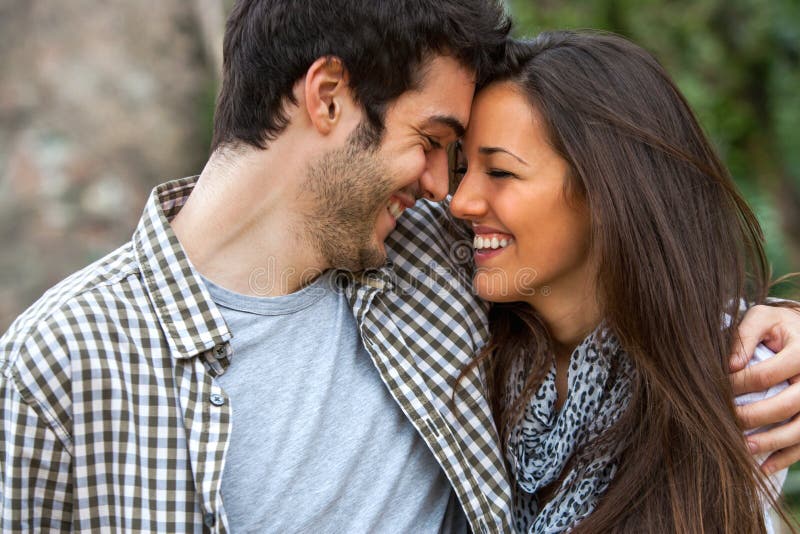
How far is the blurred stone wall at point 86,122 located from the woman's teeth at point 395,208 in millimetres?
2906

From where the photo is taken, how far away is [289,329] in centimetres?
184

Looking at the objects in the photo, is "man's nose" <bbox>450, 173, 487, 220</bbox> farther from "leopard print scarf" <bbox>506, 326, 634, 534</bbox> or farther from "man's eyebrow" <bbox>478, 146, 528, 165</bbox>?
"leopard print scarf" <bbox>506, 326, 634, 534</bbox>

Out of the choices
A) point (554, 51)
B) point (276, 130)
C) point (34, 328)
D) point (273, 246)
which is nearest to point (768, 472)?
point (554, 51)

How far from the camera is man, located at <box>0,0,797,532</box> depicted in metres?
1.53

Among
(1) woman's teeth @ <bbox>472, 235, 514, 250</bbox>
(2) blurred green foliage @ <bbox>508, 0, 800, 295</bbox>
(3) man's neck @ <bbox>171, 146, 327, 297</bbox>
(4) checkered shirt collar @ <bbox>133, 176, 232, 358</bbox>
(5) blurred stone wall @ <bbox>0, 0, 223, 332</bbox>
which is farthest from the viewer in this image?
(2) blurred green foliage @ <bbox>508, 0, 800, 295</bbox>

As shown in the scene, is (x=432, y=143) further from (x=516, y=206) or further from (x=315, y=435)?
(x=315, y=435)

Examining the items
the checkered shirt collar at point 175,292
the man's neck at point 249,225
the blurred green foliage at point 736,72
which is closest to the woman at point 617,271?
the man's neck at point 249,225

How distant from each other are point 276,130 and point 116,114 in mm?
3271

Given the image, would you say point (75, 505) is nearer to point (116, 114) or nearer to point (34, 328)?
point (34, 328)

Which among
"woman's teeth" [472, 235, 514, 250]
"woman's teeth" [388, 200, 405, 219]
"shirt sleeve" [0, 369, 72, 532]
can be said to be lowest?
"shirt sleeve" [0, 369, 72, 532]

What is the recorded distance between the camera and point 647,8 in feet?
17.6

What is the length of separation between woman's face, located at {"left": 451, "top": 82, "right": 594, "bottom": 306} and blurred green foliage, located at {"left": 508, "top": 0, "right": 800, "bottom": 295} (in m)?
3.44

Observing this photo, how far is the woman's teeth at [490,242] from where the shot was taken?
77.5 inches

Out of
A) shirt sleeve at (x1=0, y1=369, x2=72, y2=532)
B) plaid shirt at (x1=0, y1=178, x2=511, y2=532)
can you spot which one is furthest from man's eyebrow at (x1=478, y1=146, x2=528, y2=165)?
shirt sleeve at (x1=0, y1=369, x2=72, y2=532)
